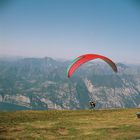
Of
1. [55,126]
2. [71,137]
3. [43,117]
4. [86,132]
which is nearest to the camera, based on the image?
[71,137]

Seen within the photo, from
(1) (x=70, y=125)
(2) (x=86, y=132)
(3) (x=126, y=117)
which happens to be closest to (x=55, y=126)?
(1) (x=70, y=125)

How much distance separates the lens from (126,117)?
44.7 meters

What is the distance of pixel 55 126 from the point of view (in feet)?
124

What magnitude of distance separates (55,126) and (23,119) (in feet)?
26.5

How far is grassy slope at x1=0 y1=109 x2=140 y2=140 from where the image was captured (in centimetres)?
3162

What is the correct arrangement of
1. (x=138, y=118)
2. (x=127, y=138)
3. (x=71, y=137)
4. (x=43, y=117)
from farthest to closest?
(x=43, y=117) < (x=138, y=118) < (x=71, y=137) < (x=127, y=138)

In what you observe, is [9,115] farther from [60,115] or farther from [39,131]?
[39,131]

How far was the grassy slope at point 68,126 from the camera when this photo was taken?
3162cm

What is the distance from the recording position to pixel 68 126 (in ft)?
124

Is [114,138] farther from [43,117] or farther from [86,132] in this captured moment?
[43,117]

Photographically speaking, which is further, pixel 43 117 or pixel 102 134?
pixel 43 117

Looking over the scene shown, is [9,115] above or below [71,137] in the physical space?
above

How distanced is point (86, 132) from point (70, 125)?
4.83 m

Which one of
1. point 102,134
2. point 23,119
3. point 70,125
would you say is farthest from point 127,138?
point 23,119
